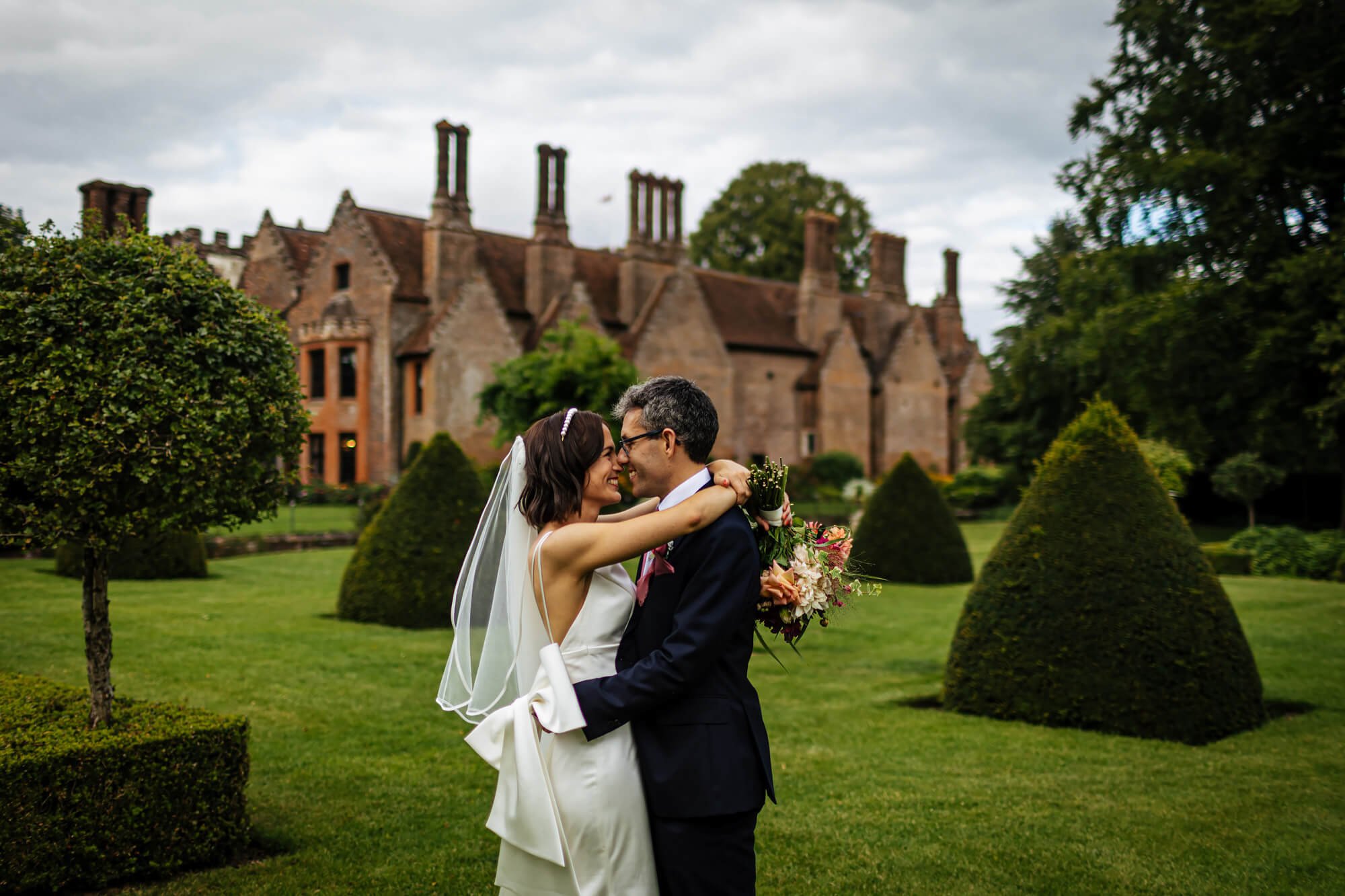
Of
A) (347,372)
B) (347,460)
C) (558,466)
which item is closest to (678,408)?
(558,466)

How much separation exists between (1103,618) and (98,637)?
715cm

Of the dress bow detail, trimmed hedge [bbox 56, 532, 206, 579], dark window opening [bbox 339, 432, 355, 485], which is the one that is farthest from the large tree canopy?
dark window opening [bbox 339, 432, 355, 485]

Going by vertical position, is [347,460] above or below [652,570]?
above

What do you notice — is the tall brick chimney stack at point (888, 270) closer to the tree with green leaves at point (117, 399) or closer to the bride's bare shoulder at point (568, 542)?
the tree with green leaves at point (117, 399)

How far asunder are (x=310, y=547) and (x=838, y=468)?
90.0ft

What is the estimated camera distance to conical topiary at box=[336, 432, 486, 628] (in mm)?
13719

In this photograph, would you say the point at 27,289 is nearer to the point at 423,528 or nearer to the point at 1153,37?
the point at 423,528

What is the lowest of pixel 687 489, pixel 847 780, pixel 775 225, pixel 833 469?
pixel 847 780

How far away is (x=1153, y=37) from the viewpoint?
23.0 m

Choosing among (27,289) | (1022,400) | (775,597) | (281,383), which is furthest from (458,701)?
Answer: (1022,400)

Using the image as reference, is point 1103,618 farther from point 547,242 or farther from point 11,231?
point 547,242

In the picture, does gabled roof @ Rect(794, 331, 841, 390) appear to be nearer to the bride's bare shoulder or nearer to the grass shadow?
the grass shadow

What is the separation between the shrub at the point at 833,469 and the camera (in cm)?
4672

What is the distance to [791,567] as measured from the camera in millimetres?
3703
